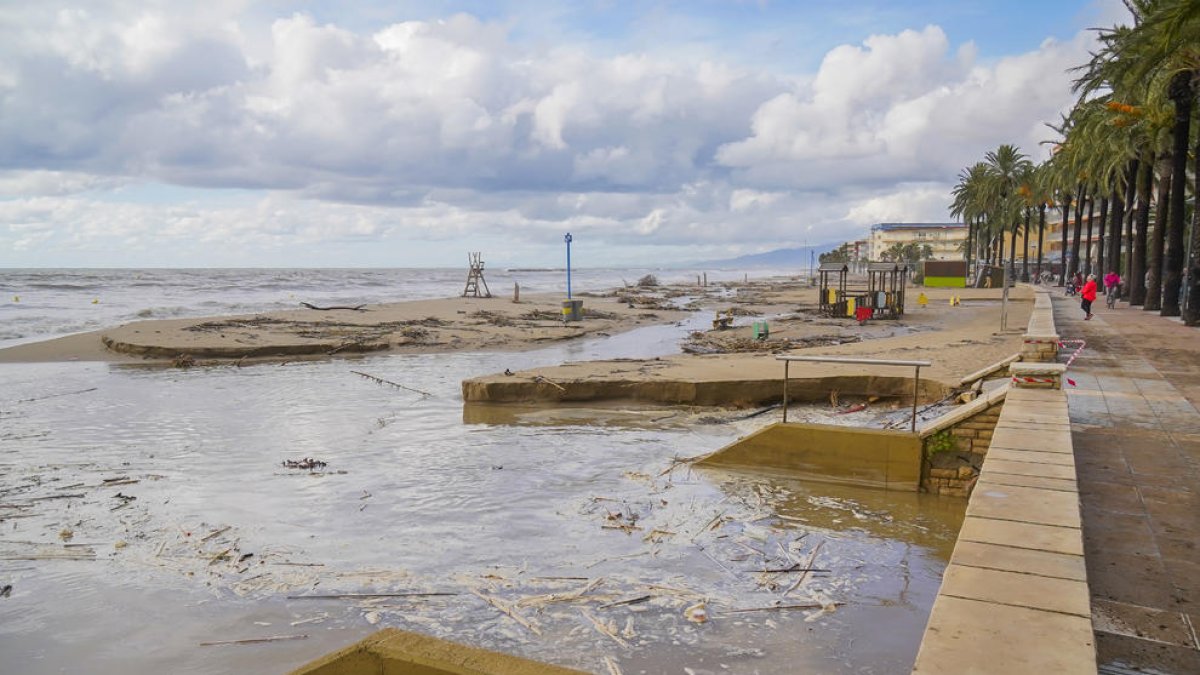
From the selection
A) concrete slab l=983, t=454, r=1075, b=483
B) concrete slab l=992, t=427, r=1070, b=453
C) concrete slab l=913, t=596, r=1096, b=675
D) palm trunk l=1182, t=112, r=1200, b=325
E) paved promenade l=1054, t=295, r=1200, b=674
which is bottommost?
paved promenade l=1054, t=295, r=1200, b=674

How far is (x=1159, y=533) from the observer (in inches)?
206

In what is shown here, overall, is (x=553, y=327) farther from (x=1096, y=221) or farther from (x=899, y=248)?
(x=899, y=248)

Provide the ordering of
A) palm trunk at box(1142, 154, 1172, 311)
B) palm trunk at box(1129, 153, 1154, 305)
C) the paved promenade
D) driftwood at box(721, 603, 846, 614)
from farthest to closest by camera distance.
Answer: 1. palm trunk at box(1129, 153, 1154, 305)
2. palm trunk at box(1142, 154, 1172, 311)
3. driftwood at box(721, 603, 846, 614)
4. the paved promenade

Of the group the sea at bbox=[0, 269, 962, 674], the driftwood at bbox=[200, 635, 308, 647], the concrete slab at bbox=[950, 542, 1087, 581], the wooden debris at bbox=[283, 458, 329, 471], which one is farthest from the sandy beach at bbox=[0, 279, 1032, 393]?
the concrete slab at bbox=[950, 542, 1087, 581]

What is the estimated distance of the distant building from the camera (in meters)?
152

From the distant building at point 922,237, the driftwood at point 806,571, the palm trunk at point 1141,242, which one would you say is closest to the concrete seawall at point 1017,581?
the driftwood at point 806,571

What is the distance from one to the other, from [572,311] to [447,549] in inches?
1039

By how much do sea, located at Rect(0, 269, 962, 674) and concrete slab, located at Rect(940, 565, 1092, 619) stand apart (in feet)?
6.85

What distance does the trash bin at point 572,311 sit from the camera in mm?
33656

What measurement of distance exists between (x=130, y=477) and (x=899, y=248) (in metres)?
140

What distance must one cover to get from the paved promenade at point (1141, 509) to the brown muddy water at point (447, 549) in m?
1.64

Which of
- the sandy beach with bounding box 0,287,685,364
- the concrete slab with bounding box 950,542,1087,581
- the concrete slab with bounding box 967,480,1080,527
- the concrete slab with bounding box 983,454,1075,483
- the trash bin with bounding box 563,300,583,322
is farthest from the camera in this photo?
the trash bin with bounding box 563,300,583,322

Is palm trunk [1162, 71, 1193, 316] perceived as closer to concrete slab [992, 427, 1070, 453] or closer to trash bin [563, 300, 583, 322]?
trash bin [563, 300, 583, 322]

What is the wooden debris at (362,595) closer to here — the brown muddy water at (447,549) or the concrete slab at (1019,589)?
the brown muddy water at (447,549)
